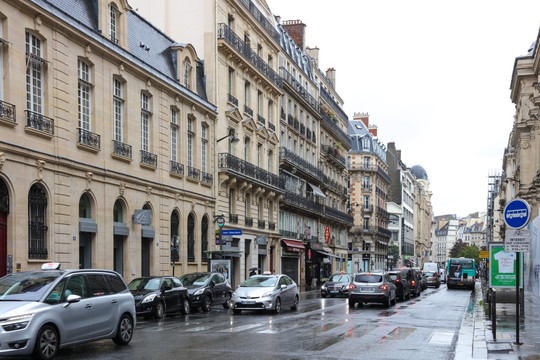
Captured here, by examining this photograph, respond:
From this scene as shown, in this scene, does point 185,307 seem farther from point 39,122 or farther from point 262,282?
point 39,122

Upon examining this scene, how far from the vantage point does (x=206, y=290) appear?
25.1 m

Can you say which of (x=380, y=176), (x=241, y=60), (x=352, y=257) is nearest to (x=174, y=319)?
(x=241, y=60)

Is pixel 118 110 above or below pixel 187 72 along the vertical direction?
below

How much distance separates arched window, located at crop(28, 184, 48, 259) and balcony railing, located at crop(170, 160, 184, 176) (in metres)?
10.2

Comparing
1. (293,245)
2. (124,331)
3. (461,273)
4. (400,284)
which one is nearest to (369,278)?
(400,284)

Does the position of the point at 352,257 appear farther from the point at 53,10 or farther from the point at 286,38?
the point at 53,10

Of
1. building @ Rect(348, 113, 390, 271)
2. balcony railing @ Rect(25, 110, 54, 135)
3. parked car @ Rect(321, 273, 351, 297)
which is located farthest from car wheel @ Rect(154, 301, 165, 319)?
building @ Rect(348, 113, 390, 271)

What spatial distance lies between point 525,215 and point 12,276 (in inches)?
383

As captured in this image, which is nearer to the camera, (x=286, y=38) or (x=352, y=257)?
(x=286, y=38)

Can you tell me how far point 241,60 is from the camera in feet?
133

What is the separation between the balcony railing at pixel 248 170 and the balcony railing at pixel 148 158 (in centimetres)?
754

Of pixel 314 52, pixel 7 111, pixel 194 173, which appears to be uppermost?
pixel 314 52

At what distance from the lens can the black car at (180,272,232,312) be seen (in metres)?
24.6

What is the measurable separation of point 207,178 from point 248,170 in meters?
4.95
